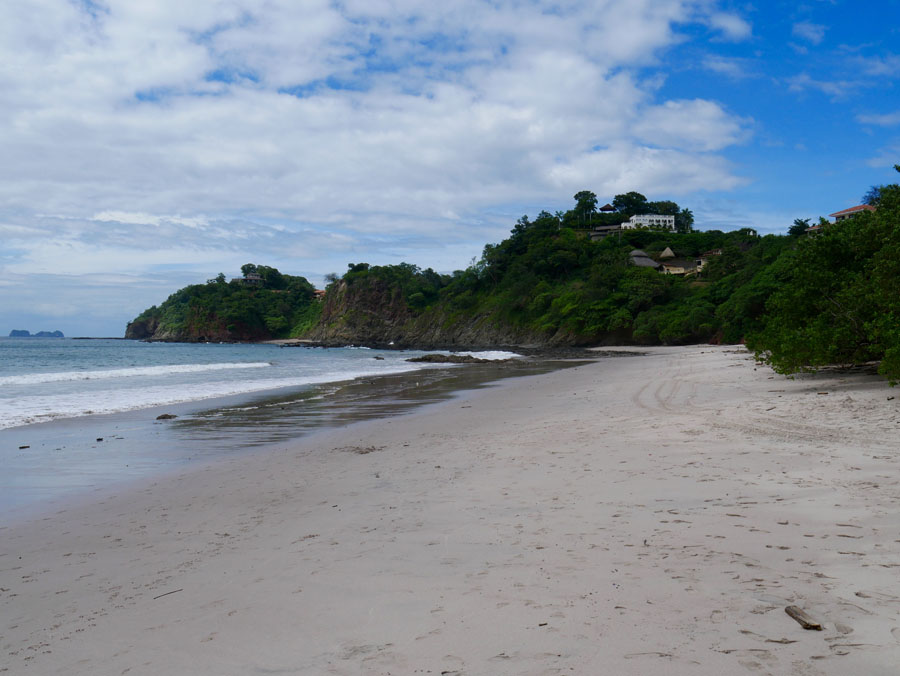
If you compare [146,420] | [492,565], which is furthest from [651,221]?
[492,565]

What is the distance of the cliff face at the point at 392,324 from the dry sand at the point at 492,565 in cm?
6101

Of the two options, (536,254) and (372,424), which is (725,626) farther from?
(536,254)

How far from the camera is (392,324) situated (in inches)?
3824

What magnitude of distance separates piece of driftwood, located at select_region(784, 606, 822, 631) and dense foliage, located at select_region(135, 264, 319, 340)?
117m

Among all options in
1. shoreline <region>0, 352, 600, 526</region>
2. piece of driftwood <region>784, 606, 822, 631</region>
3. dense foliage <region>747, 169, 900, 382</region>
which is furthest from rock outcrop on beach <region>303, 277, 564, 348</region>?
piece of driftwood <region>784, 606, 822, 631</region>

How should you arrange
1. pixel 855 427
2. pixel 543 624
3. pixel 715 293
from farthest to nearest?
pixel 715 293 → pixel 855 427 → pixel 543 624

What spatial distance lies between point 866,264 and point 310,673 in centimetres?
1473

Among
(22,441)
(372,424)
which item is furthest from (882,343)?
(22,441)

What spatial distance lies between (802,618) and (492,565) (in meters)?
1.76

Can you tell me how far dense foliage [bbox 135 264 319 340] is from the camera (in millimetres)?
117375

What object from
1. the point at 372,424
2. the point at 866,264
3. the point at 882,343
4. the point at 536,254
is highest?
the point at 536,254

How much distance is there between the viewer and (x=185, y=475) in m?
7.61

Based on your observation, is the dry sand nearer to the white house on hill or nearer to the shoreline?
the shoreline

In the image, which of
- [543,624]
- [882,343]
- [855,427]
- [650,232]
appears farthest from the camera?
[650,232]
